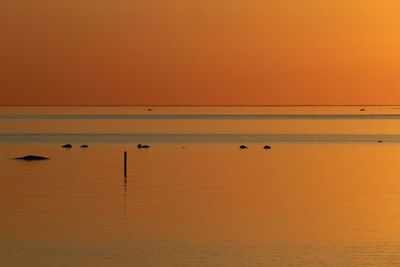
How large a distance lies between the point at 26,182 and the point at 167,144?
4448 centimetres

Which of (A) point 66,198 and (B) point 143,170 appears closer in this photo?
(A) point 66,198

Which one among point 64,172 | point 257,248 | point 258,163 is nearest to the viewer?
point 257,248

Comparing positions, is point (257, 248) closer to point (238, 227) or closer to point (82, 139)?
point (238, 227)

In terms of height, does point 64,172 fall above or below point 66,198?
above

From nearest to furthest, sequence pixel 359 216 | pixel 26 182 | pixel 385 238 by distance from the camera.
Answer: pixel 385 238 < pixel 359 216 < pixel 26 182

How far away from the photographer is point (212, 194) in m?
46.5

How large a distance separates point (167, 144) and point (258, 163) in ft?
93.9

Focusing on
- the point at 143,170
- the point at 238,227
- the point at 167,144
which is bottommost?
the point at 238,227

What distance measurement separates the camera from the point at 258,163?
67812 millimetres

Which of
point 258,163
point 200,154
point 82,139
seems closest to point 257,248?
point 258,163

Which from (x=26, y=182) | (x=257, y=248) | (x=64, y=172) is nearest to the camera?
(x=257, y=248)

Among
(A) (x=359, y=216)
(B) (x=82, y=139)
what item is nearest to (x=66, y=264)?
(A) (x=359, y=216)

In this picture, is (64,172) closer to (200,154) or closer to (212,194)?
(212,194)

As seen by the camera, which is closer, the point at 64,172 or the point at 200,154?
the point at 64,172
